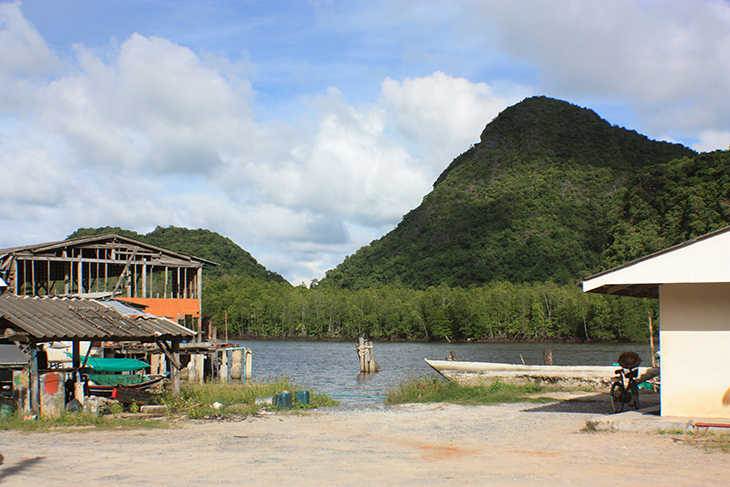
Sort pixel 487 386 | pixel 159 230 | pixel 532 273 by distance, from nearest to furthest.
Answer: pixel 487 386 < pixel 532 273 < pixel 159 230

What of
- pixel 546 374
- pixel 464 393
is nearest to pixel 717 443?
pixel 464 393

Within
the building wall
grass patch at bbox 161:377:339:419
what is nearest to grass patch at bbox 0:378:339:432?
grass patch at bbox 161:377:339:419

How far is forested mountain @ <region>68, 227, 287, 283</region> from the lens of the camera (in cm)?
13012

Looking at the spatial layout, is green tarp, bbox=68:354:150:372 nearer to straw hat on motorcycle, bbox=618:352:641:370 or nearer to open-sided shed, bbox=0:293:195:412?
open-sided shed, bbox=0:293:195:412

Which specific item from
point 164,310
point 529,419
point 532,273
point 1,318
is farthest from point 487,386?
point 532,273

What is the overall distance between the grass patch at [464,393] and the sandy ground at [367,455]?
401 cm

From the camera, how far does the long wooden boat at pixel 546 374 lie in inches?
853

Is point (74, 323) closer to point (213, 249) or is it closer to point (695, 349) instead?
point (695, 349)

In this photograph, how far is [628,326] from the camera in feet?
264

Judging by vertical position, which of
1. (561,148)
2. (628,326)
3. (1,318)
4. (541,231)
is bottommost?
(628,326)

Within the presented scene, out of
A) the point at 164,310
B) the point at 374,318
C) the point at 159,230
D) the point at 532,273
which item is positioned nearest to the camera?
the point at 164,310

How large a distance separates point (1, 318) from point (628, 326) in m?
79.6

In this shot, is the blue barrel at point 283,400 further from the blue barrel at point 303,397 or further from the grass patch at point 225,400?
the blue barrel at point 303,397

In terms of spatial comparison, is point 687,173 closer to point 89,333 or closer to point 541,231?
point 541,231
